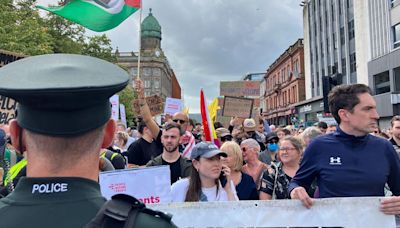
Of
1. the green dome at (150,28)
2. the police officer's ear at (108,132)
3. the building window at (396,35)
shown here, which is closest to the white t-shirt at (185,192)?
the police officer's ear at (108,132)

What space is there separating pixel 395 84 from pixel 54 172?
1221 inches

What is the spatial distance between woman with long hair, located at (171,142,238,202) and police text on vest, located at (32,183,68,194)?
8.88 ft

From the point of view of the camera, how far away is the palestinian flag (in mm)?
6328

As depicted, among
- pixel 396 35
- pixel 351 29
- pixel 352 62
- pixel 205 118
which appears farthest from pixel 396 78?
pixel 205 118

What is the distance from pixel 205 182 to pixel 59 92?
294 cm

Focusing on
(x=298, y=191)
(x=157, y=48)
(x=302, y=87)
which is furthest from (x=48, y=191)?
(x=157, y=48)

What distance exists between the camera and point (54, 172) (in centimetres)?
110

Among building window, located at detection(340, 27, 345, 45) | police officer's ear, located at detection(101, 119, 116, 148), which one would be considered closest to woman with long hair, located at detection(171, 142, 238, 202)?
police officer's ear, located at detection(101, 119, 116, 148)

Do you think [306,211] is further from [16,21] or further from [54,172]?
[16,21]

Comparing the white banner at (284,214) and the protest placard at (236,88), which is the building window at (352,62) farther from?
the white banner at (284,214)

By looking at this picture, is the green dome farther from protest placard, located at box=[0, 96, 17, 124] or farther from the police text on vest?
the police text on vest

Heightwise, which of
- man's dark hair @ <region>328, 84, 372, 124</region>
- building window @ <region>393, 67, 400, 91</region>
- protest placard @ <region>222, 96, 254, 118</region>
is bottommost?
man's dark hair @ <region>328, 84, 372, 124</region>

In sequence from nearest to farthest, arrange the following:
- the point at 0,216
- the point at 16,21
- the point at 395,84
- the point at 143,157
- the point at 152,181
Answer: the point at 0,216, the point at 152,181, the point at 143,157, the point at 16,21, the point at 395,84

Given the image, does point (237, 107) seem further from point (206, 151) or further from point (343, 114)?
point (343, 114)
